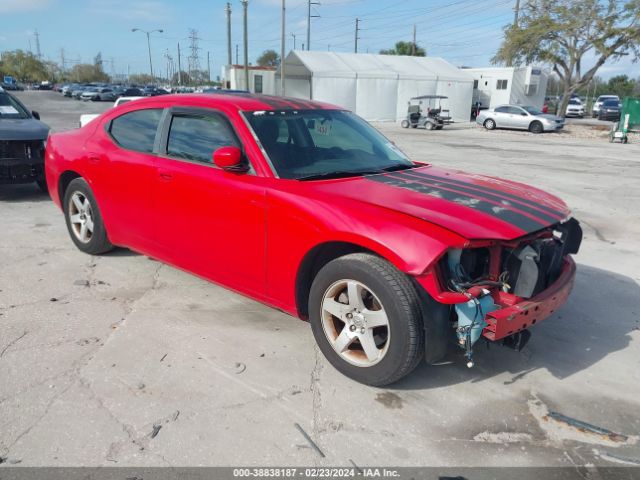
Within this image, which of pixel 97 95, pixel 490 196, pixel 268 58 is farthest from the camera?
pixel 268 58

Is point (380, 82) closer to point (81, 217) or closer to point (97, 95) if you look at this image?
point (81, 217)

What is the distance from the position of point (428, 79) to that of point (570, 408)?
36337mm

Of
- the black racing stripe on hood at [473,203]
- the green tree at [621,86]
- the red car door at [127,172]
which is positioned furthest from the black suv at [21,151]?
the green tree at [621,86]

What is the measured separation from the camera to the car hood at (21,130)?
7.38 metres

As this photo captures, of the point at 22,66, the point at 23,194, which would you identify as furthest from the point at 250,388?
the point at 22,66

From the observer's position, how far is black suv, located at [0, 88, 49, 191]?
7352 mm

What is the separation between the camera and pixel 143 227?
436 cm

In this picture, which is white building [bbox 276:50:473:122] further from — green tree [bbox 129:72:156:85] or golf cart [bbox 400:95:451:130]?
green tree [bbox 129:72:156:85]

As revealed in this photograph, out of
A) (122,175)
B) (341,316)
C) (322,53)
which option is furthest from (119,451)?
(322,53)

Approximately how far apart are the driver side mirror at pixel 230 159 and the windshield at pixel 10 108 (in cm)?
680

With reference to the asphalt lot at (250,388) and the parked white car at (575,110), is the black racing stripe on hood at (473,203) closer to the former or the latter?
the asphalt lot at (250,388)

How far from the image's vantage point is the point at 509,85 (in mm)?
39250

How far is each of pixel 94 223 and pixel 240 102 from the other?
2.11 m

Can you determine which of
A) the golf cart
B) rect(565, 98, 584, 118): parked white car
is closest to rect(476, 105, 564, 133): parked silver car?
the golf cart
